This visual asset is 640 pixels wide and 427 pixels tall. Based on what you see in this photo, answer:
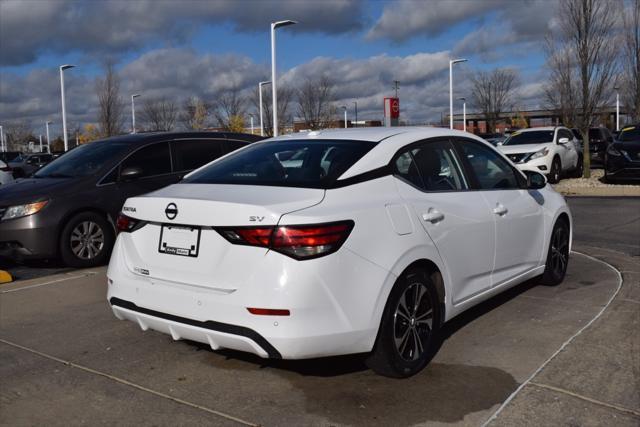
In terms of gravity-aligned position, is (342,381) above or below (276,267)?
below

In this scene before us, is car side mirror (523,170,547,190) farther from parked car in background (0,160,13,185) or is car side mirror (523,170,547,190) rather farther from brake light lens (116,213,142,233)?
parked car in background (0,160,13,185)

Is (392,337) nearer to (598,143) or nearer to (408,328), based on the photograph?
(408,328)

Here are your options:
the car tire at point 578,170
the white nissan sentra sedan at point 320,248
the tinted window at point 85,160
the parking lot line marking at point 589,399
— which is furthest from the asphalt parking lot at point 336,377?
the car tire at point 578,170

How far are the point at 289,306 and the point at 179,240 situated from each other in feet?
2.77

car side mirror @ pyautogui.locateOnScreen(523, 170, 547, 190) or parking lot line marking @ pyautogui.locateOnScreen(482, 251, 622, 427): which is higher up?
car side mirror @ pyautogui.locateOnScreen(523, 170, 547, 190)

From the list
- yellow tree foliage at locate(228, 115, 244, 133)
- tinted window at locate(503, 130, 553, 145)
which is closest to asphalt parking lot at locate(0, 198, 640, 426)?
tinted window at locate(503, 130, 553, 145)

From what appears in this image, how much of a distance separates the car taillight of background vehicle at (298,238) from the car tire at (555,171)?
15.3 metres

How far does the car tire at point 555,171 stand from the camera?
57.2ft

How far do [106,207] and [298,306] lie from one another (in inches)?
206

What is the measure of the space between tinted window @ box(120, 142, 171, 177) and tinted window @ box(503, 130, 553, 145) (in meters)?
12.8

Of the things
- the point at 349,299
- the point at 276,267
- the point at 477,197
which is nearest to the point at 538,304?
the point at 477,197

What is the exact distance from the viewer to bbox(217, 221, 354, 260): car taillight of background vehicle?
3.33 m

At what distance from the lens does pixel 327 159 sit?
415cm

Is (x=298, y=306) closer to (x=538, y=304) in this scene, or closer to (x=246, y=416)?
(x=246, y=416)
